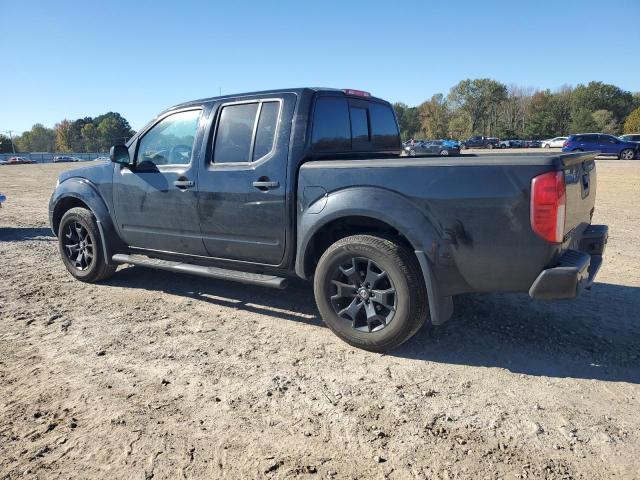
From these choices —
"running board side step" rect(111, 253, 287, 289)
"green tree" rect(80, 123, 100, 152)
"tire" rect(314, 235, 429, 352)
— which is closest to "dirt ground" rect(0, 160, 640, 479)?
"tire" rect(314, 235, 429, 352)

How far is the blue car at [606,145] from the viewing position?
91.2 ft

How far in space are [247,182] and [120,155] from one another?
1675 millimetres

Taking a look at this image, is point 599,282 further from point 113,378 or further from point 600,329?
point 113,378

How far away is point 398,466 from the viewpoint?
2332 millimetres

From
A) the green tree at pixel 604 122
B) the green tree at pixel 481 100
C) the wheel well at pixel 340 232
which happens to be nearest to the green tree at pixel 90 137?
the green tree at pixel 481 100

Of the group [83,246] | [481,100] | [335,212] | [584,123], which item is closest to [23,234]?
[83,246]

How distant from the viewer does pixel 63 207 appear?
5742 millimetres

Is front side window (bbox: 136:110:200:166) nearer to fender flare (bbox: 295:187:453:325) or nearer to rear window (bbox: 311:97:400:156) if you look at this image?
rear window (bbox: 311:97:400:156)

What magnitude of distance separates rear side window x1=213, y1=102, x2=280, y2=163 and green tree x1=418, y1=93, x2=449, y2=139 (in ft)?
343

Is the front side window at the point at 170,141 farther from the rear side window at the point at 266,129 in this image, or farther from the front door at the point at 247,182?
the rear side window at the point at 266,129

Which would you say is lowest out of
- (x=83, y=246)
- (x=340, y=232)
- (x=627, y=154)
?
(x=83, y=246)

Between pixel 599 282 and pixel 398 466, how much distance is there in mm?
3982

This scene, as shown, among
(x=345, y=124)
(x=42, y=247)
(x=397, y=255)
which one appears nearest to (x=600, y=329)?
(x=397, y=255)

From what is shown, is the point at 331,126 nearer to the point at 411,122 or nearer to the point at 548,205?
the point at 548,205
